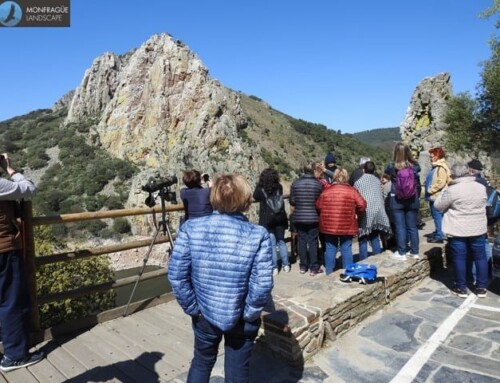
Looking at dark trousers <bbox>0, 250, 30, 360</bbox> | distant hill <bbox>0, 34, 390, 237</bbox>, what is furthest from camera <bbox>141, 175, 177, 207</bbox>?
distant hill <bbox>0, 34, 390, 237</bbox>

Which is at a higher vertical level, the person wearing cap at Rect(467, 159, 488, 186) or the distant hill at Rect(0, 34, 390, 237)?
the distant hill at Rect(0, 34, 390, 237)

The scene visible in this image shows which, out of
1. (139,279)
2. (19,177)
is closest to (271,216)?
(139,279)

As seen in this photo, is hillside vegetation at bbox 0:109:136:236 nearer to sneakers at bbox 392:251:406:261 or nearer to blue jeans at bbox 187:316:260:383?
sneakers at bbox 392:251:406:261

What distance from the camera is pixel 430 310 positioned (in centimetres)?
449

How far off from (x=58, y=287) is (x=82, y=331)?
180 inches

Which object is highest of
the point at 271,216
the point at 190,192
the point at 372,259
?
the point at 190,192

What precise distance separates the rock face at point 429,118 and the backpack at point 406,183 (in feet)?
70.6

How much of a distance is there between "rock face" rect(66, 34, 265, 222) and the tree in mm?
20690

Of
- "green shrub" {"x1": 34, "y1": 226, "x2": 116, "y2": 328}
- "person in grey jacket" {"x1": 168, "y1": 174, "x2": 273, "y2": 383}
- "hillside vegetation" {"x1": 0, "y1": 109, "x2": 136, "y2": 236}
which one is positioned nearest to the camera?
"person in grey jacket" {"x1": 168, "y1": 174, "x2": 273, "y2": 383}

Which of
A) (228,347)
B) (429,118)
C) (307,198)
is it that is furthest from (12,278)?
(429,118)

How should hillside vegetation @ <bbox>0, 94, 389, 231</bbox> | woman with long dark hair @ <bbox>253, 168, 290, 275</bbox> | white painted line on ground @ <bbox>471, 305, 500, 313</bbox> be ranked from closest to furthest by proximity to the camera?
1. white painted line on ground @ <bbox>471, 305, 500, 313</bbox>
2. woman with long dark hair @ <bbox>253, 168, 290, 275</bbox>
3. hillside vegetation @ <bbox>0, 94, 389, 231</bbox>

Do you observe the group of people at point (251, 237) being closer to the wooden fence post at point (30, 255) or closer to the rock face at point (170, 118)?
the wooden fence post at point (30, 255)

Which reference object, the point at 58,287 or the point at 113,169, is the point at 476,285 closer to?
the point at 58,287

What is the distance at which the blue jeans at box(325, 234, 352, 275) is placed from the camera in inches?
215
